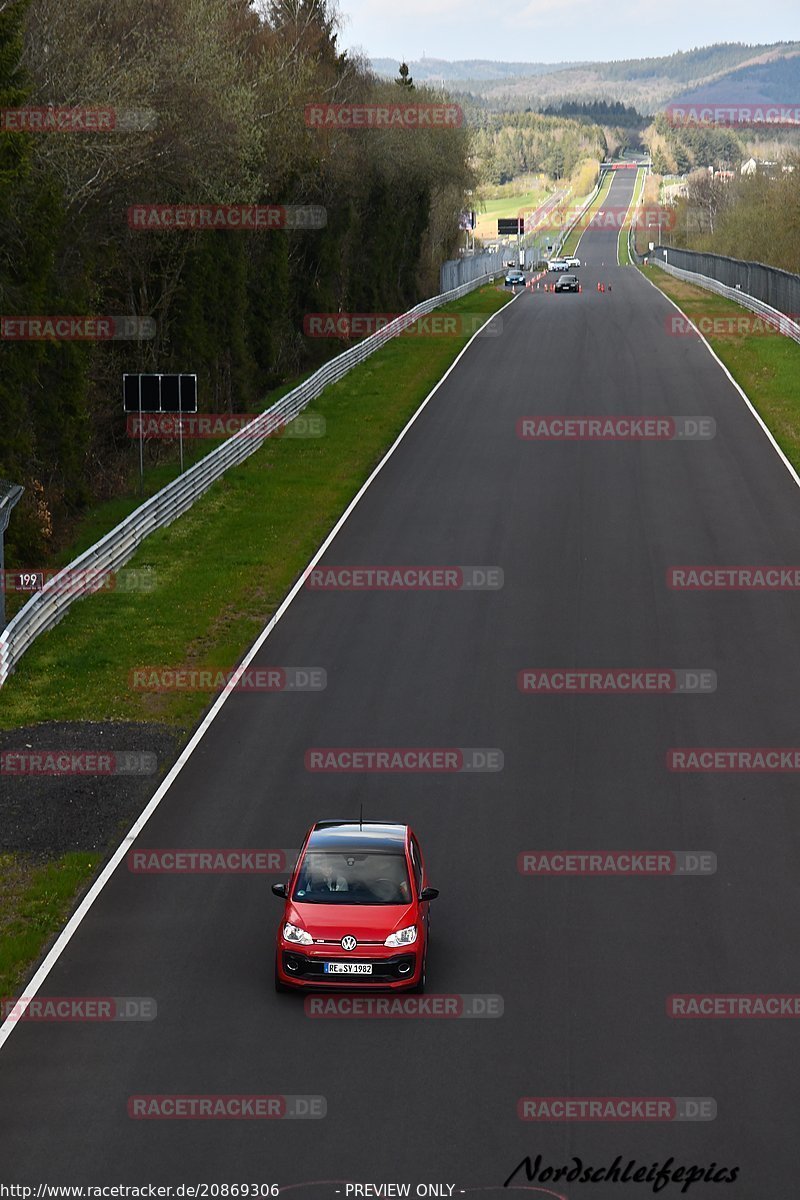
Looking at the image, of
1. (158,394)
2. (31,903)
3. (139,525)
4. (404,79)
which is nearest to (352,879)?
(31,903)

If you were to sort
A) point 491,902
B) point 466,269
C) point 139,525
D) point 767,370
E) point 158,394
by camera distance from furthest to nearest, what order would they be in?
point 466,269
point 767,370
point 158,394
point 139,525
point 491,902

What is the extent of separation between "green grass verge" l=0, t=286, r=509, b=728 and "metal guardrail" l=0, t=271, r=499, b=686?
28 centimetres

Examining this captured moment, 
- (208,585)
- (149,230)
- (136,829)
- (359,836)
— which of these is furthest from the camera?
(149,230)

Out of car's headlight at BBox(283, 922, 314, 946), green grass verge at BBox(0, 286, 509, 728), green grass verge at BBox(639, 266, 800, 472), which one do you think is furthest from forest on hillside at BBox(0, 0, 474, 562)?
car's headlight at BBox(283, 922, 314, 946)

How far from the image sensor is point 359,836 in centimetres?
1573

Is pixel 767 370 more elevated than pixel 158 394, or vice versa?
pixel 158 394

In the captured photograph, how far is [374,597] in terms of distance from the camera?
29.2 m

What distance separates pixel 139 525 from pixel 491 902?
18450mm

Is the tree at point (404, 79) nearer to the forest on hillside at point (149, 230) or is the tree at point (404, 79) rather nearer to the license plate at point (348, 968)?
the forest on hillside at point (149, 230)

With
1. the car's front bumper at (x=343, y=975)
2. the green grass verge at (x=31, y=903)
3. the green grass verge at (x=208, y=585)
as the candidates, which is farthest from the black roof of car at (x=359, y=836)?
the green grass verge at (x=208, y=585)

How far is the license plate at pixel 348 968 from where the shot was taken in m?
14.4

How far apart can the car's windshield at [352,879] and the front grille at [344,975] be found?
63cm

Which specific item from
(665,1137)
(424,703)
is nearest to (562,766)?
(424,703)

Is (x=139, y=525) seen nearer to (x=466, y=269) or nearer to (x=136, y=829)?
(x=136, y=829)
